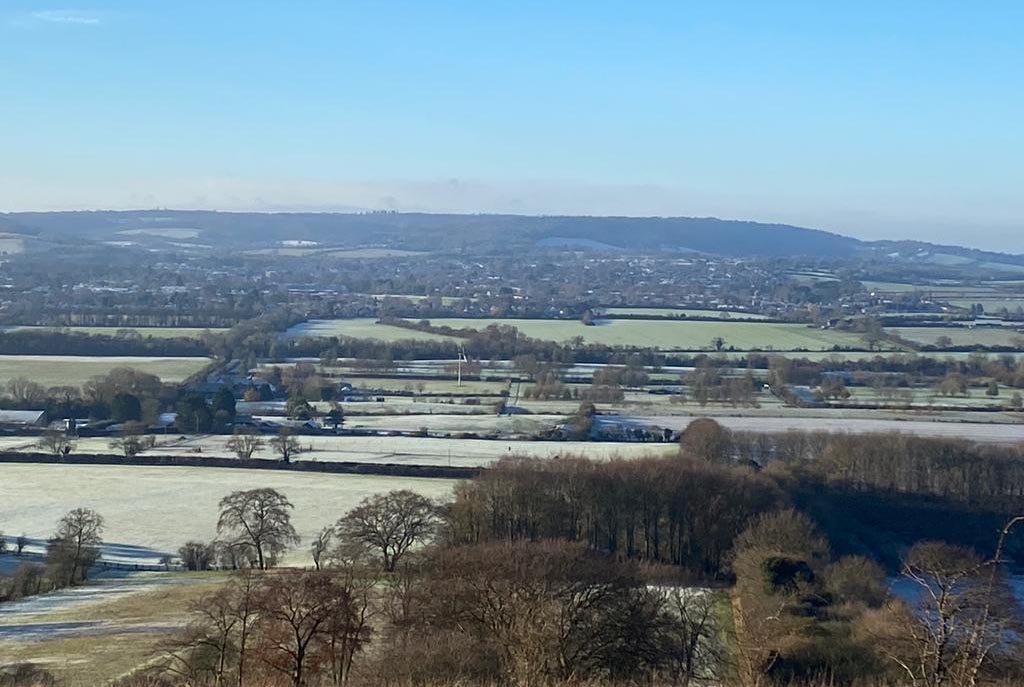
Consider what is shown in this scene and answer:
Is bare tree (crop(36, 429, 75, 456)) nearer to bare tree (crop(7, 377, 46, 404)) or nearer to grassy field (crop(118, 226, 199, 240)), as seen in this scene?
bare tree (crop(7, 377, 46, 404))

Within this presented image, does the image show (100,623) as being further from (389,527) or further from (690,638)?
(690,638)

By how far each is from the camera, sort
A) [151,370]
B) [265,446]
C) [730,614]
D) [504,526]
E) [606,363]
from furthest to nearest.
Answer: [606,363], [151,370], [265,446], [504,526], [730,614]

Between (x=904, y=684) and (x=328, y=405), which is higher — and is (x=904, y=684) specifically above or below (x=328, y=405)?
above

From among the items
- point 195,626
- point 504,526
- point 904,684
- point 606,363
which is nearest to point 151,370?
point 606,363

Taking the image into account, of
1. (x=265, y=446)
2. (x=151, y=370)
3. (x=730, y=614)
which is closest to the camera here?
(x=730, y=614)

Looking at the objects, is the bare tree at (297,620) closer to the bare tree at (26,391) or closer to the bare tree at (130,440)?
the bare tree at (130,440)

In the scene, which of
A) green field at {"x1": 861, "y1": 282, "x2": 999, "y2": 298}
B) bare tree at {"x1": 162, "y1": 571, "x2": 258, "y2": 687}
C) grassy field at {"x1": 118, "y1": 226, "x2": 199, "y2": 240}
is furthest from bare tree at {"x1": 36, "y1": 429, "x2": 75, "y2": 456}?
grassy field at {"x1": 118, "y1": 226, "x2": 199, "y2": 240}

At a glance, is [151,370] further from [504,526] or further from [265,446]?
[504,526]

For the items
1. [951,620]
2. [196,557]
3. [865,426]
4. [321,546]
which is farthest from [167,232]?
[951,620]
